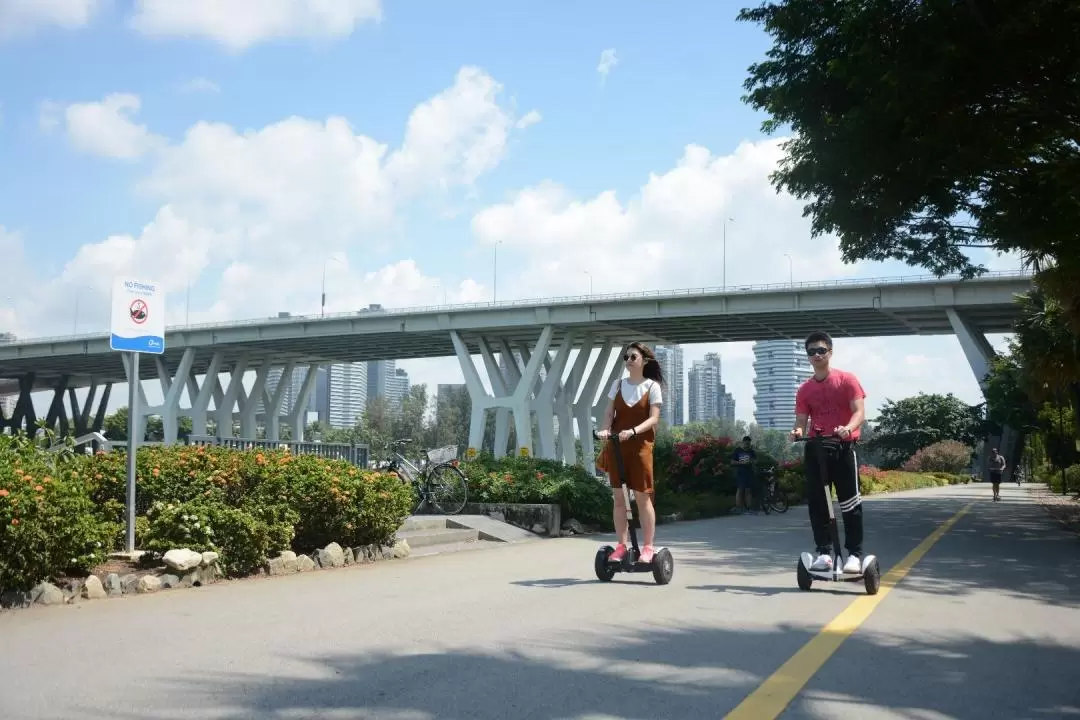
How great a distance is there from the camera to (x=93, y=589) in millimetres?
6977

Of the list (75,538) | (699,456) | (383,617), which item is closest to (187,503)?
(75,538)

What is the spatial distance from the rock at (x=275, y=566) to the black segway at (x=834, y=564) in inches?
177

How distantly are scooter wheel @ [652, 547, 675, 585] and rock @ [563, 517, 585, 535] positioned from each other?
643cm

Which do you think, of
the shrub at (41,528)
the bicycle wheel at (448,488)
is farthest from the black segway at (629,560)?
the bicycle wheel at (448,488)

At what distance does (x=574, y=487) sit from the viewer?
1436 cm

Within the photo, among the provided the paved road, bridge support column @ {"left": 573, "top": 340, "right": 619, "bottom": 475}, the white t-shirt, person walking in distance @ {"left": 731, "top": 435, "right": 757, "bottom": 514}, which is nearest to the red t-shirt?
the white t-shirt

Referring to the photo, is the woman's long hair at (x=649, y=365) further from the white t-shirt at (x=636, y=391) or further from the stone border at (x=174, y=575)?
the stone border at (x=174, y=575)

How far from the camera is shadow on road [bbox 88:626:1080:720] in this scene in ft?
13.0

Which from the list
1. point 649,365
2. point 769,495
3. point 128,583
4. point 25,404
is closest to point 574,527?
point 649,365

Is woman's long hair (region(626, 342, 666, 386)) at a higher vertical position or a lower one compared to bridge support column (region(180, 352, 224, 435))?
lower

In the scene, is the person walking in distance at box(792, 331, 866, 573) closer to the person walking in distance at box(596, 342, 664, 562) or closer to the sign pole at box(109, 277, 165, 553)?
the person walking in distance at box(596, 342, 664, 562)

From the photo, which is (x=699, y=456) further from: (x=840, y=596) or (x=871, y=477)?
(x=871, y=477)

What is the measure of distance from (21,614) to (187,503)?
1.96m

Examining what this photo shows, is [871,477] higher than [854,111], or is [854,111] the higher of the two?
[854,111]
